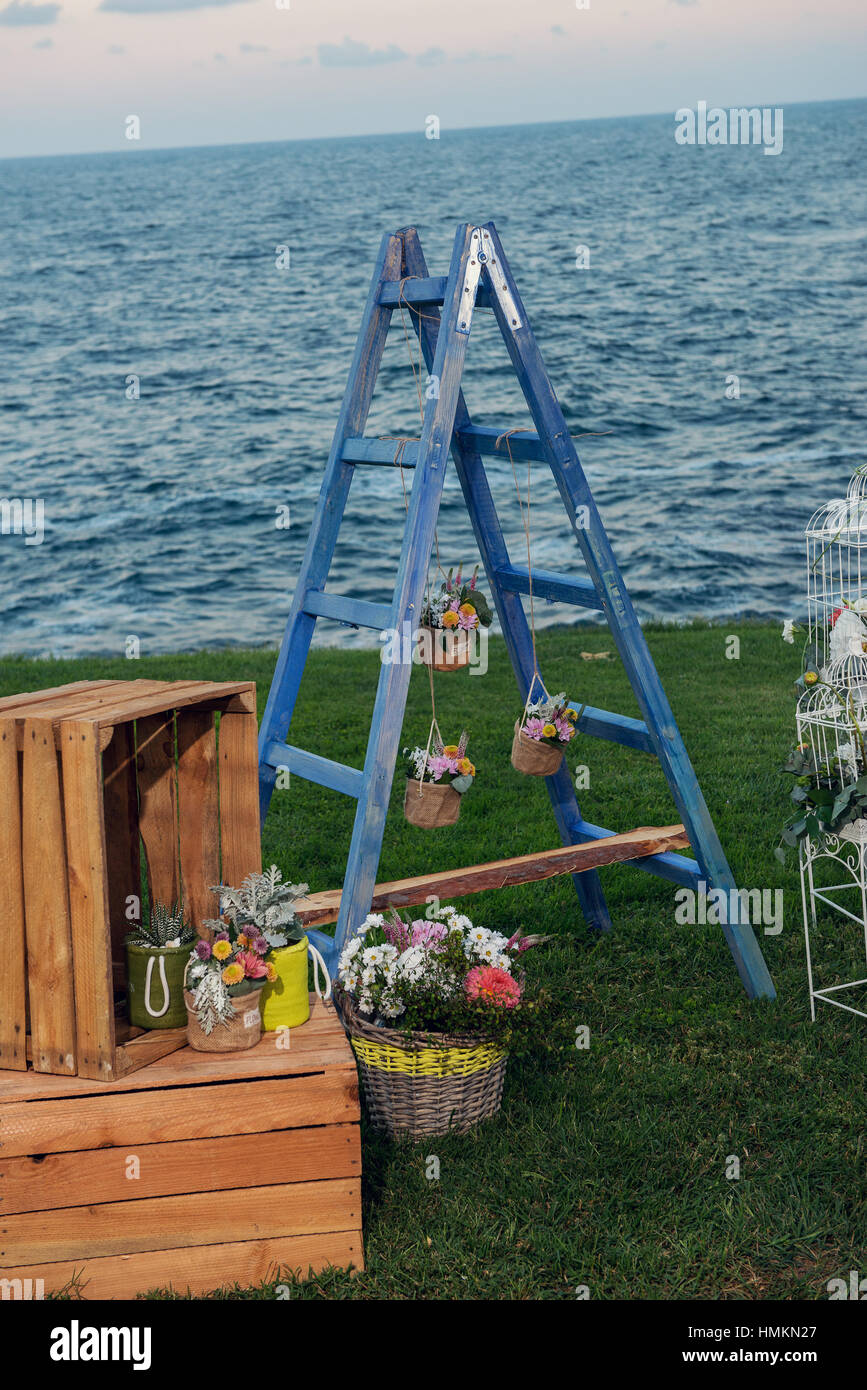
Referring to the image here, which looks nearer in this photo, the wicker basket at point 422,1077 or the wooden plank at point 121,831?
the wicker basket at point 422,1077

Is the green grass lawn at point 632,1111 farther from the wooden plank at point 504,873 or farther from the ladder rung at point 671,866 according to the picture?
the wooden plank at point 504,873

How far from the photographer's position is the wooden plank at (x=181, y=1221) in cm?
303

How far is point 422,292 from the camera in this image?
4059mm

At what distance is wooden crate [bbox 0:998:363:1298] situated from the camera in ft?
9.91

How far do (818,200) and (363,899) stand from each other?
38.3 meters

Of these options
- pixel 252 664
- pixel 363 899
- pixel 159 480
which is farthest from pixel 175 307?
pixel 363 899

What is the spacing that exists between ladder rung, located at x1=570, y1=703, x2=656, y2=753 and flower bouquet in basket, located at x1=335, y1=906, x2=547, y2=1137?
1.02 m

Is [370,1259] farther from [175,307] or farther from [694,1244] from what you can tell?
[175,307]

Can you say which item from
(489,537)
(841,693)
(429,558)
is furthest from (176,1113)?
(841,693)

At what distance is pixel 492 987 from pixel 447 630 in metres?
1.25

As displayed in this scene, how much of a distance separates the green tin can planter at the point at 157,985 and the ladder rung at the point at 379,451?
162 cm

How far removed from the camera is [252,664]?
9.48 m

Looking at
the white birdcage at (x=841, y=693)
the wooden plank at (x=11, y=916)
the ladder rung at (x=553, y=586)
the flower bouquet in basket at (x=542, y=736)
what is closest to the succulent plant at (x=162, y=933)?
the wooden plank at (x=11, y=916)

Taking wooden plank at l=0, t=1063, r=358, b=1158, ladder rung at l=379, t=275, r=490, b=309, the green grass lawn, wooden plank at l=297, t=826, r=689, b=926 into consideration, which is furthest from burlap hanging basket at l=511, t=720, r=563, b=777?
wooden plank at l=0, t=1063, r=358, b=1158
